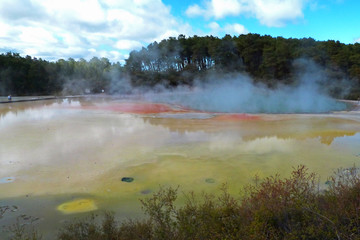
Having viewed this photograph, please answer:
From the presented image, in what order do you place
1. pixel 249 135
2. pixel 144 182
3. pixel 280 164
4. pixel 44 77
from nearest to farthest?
1. pixel 144 182
2. pixel 280 164
3. pixel 249 135
4. pixel 44 77

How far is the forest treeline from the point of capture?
25469mm

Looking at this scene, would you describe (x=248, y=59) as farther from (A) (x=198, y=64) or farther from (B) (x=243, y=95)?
(B) (x=243, y=95)

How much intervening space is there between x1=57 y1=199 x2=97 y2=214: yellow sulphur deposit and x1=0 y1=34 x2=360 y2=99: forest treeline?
22163 millimetres

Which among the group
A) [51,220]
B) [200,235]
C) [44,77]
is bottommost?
[51,220]

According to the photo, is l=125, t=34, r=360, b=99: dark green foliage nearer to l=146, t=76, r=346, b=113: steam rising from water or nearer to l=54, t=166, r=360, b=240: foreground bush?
l=146, t=76, r=346, b=113: steam rising from water

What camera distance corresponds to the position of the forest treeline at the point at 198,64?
25469 millimetres

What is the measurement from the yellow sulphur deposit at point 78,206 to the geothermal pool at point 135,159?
0.01 m

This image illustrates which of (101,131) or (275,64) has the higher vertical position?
(275,64)

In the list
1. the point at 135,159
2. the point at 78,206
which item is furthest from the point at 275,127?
the point at 78,206

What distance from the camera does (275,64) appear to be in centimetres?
2695

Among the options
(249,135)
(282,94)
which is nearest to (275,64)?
(282,94)

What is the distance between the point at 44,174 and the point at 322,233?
4.90m

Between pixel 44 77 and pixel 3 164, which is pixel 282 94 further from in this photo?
pixel 44 77

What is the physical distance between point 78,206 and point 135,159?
7.56 feet
